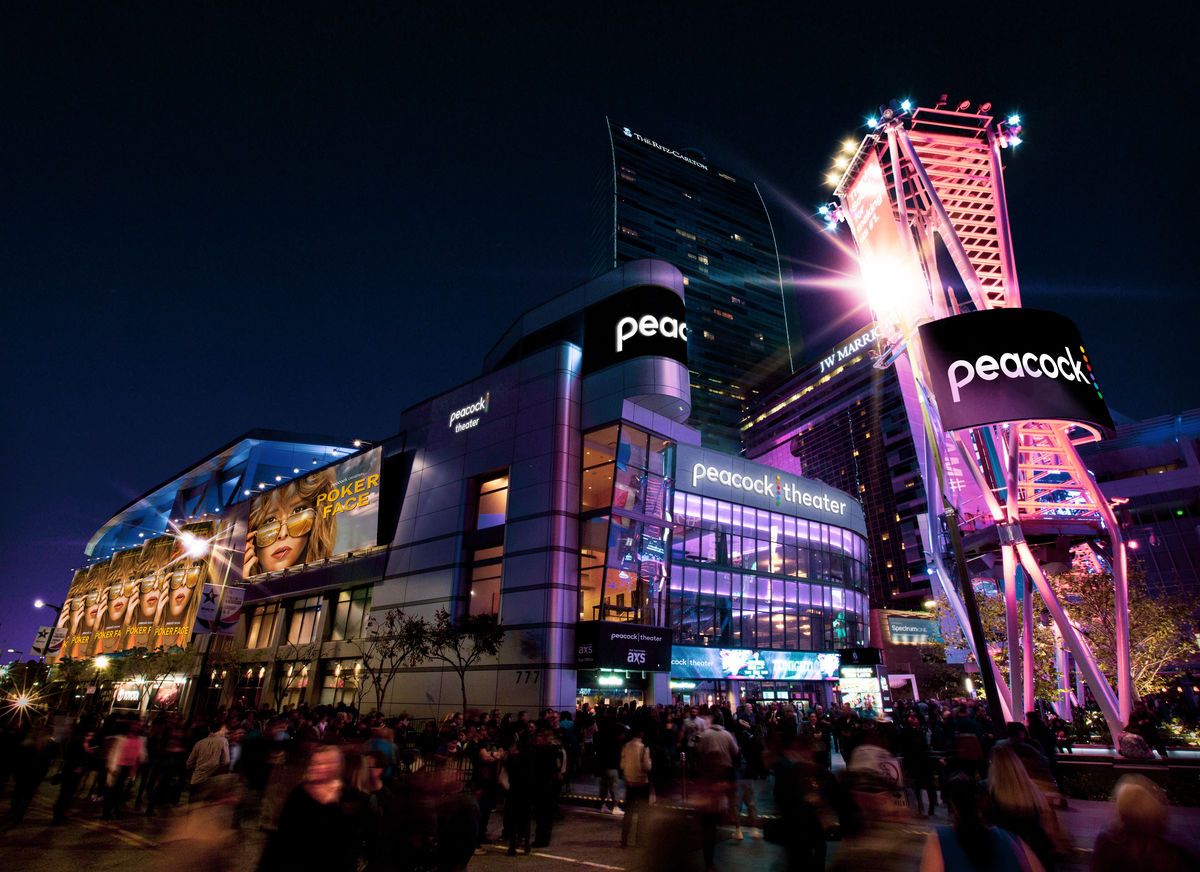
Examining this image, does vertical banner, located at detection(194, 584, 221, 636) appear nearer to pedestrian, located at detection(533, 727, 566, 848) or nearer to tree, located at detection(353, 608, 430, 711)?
tree, located at detection(353, 608, 430, 711)

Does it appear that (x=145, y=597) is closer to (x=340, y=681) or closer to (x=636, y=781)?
(x=340, y=681)

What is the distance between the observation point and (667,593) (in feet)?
92.4

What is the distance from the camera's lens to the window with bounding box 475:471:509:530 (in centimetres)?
3070

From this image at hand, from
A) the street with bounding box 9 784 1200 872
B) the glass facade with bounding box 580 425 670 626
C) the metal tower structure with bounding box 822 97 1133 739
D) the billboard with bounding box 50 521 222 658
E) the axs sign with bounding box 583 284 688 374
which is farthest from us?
the billboard with bounding box 50 521 222 658

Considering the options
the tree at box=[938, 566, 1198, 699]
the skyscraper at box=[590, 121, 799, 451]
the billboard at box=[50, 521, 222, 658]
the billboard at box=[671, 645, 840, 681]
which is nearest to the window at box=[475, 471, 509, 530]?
the billboard at box=[671, 645, 840, 681]

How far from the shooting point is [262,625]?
4406cm

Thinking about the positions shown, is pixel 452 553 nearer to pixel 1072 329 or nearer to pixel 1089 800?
pixel 1089 800

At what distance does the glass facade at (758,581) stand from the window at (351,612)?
17.9 m

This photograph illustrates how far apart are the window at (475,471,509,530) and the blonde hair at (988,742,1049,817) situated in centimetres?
2647

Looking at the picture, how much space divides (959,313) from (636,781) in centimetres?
2163

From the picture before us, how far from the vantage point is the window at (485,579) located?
2930cm

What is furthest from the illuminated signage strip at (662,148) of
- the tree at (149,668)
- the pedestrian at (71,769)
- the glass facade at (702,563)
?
the pedestrian at (71,769)

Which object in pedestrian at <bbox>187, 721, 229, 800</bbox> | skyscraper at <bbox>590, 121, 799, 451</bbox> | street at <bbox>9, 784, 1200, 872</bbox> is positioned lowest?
street at <bbox>9, 784, 1200, 872</bbox>

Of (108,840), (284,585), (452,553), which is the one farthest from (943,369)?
(284,585)
